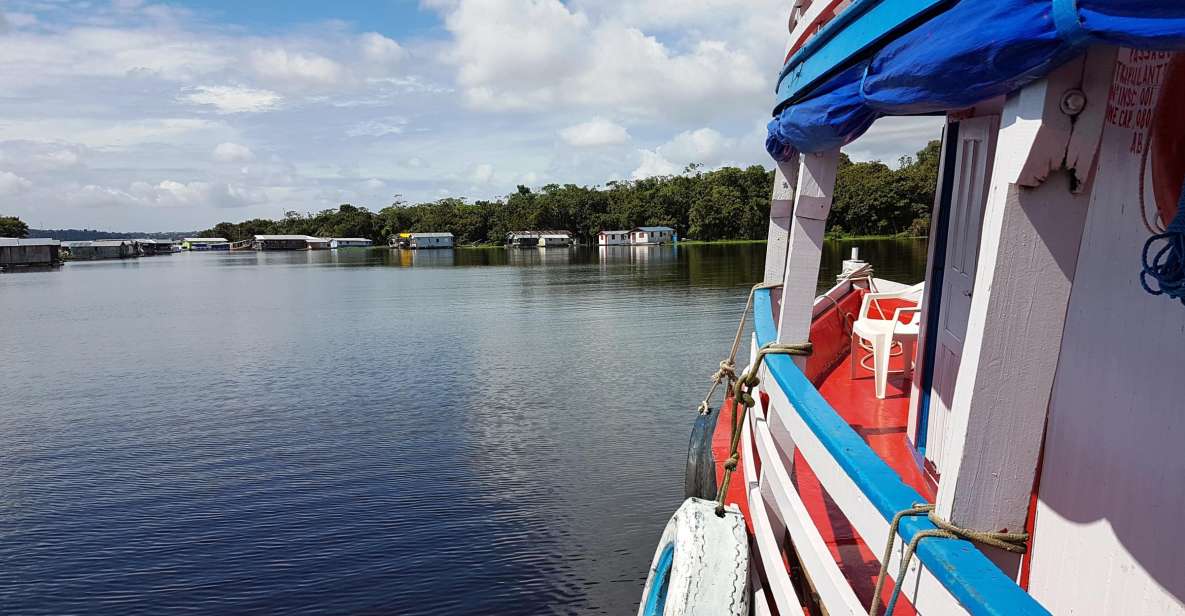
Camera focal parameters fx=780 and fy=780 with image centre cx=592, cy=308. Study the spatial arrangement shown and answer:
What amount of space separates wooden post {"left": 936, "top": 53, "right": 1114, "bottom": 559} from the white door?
2625 mm

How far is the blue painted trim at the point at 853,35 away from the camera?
2.39m

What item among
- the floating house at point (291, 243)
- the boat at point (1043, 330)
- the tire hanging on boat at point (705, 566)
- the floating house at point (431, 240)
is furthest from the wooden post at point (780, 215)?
the floating house at point (291, 243)

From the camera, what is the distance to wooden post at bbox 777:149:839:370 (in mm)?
4234

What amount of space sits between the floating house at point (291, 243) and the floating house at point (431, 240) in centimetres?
3115

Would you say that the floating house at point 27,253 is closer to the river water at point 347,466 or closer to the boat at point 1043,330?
the river water at point 347,466

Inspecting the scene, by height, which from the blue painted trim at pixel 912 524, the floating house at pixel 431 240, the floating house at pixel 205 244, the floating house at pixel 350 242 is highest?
the blue painted trim at pixel 912 524

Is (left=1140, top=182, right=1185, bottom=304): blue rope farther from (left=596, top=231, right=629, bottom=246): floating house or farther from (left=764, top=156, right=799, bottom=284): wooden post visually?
(left=596, top=231, right=629, bottom=246): floating house

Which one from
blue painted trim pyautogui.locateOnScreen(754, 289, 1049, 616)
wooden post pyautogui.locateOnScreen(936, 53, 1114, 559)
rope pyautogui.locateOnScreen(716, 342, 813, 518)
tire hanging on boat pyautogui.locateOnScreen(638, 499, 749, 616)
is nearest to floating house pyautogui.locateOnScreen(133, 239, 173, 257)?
tire hanging on boat pyautogui.locateOnScreen(638, 499, 749, 616)

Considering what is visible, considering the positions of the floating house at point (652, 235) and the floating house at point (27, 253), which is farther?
the floating house at point (652, 235)

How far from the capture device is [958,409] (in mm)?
2152

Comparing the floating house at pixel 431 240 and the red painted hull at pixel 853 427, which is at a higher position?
the red painted hull at pixel 853 427

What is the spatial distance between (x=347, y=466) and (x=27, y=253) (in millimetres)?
98401

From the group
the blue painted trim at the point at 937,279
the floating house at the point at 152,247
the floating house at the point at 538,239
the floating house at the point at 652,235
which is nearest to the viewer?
the blue painted trim at the point at 937,279

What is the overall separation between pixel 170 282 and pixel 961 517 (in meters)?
62.4
